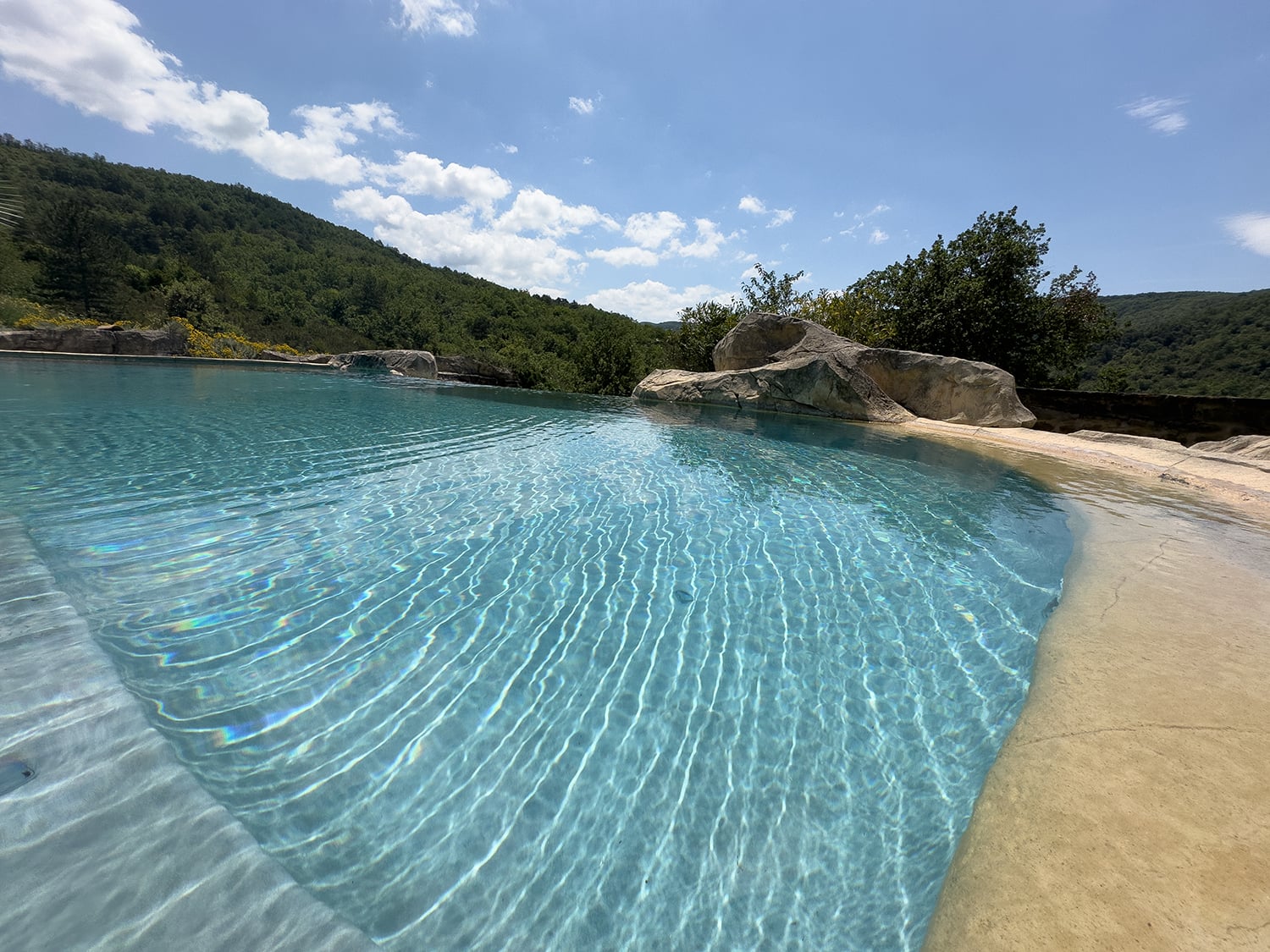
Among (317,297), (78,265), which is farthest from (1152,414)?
(317,297)

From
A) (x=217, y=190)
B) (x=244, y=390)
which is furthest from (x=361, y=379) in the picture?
(x=217, y=190)

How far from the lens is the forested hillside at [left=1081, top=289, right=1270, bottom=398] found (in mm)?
32000

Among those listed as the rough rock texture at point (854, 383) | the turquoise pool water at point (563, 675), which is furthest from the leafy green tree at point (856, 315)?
the turquoise pool water at point (563, 675)

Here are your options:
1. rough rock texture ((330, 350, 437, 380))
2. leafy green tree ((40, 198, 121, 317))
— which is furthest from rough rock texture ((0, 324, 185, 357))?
leafy green tree ((40, 198, 121, 317))

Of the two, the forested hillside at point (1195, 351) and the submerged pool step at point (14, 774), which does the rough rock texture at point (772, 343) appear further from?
the forested hillside at point (1195, 351)

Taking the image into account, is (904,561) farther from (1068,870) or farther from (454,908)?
(454,908)

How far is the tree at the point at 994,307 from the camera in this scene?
53.7 feet

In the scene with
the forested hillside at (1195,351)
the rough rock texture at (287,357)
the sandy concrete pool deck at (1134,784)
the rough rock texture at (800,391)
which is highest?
the forested hillside at (1195,351)

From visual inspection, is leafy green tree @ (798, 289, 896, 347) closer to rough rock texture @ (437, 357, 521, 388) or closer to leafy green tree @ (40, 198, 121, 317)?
rough rock texture @ (437, 357, 521, 388)

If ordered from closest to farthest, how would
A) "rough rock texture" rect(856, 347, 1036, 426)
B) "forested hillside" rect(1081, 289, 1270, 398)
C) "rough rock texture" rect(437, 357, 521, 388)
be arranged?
"rough rock texture" rect(856, 347, 1036, 426)
"rough rock texture" rect(437, 357, 521, 388)
"forested hillside" rect(1081, 289, 1270, 398)

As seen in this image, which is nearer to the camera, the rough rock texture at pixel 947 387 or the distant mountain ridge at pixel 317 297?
the rough rock texture at pixel 947 387

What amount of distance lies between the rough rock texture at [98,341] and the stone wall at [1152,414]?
2957cm

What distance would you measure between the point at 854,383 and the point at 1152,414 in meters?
6.50

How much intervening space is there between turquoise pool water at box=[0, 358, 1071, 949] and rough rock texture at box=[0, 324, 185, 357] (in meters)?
16.1
